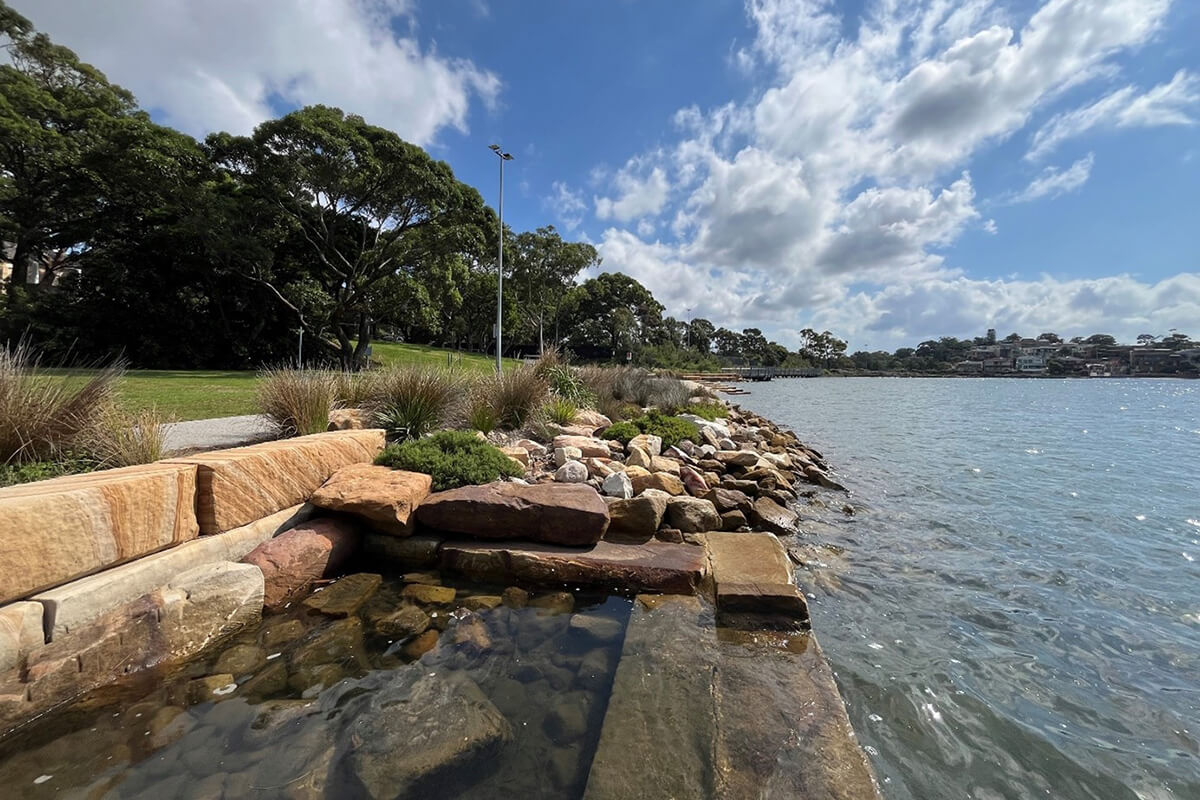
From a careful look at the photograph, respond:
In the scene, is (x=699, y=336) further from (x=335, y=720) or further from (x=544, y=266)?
(x=335, y=720)

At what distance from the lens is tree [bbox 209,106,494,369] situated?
1869cm

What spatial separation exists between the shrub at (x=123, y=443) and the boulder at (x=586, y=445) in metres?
4.23

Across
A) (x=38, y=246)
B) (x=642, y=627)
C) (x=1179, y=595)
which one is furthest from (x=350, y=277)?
(x=1179, y=595)

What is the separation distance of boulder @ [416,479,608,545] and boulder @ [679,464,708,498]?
2311 millimetres

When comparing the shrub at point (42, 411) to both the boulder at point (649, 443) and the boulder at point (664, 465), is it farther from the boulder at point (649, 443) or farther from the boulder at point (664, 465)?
the boulder at point (649, 443)

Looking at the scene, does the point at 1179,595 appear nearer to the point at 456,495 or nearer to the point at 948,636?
the point at 948,636

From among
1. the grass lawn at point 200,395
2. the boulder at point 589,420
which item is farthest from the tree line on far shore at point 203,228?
the boulder at point 589,420

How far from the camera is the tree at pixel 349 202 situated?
18.7 metres

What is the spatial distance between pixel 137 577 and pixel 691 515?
4392 mm

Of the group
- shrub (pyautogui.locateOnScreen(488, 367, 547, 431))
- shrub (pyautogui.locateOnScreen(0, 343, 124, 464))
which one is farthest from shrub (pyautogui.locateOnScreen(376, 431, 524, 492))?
shrub (pyautogui.locateOnScreen(488, 367, 547, 431))

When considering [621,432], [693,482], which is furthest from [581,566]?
[621,432]

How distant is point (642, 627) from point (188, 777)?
231 cm

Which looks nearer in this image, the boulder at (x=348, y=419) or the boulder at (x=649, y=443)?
the boulder at (x=348, y=419)

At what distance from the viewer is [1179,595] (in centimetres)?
443
